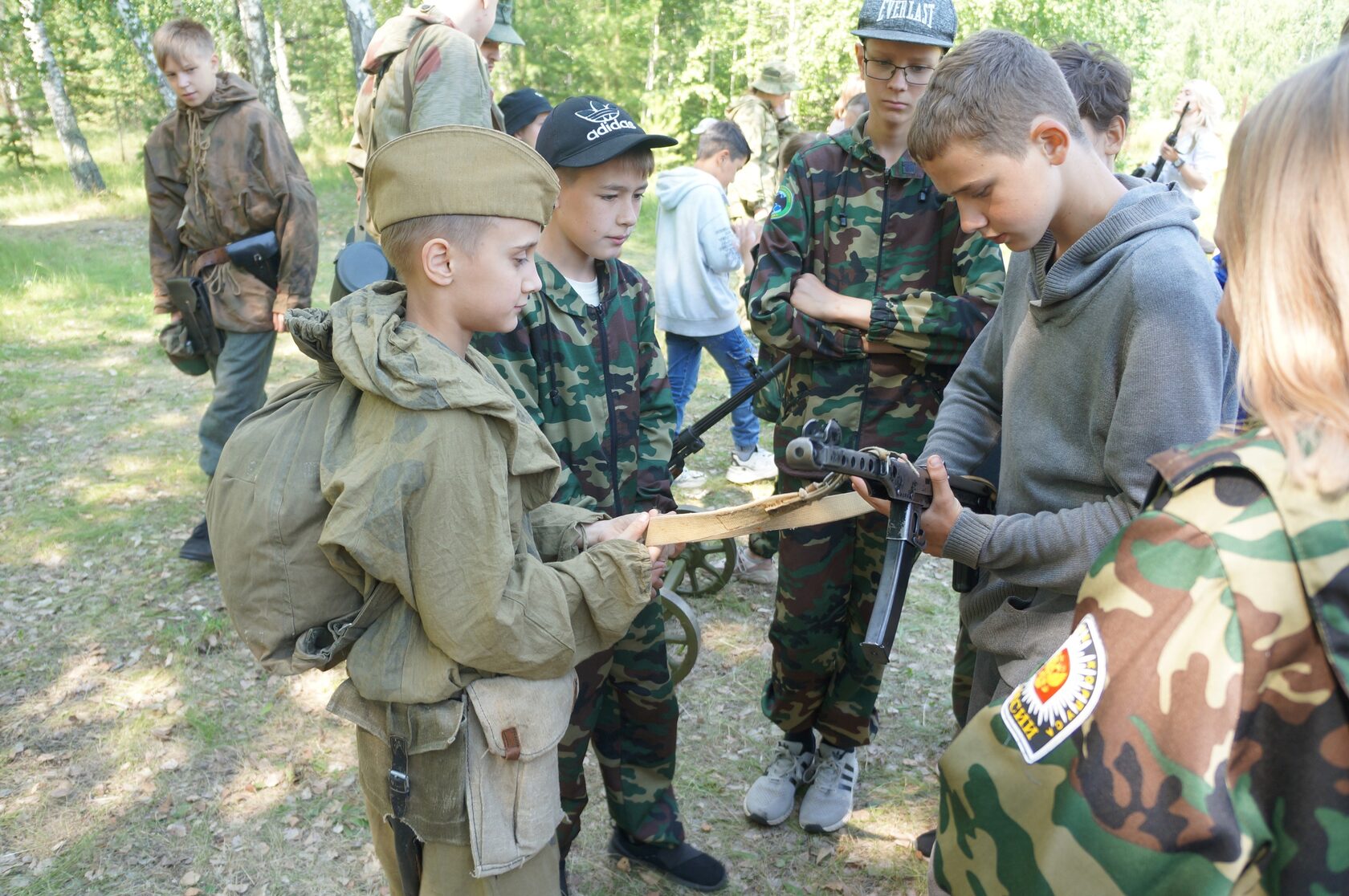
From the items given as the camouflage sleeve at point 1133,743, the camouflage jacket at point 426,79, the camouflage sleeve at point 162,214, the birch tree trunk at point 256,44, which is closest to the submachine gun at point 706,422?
the camouflage jacket at point 426,79

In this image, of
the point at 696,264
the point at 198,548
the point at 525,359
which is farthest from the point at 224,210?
the point at 525,359

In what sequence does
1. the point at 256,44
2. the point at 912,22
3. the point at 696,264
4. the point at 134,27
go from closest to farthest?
the point at 912,22, the point at 696,264, the point at 256,44, the point at 134,27

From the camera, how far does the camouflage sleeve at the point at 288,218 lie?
5.32 meters

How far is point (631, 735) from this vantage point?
3186 millimetres

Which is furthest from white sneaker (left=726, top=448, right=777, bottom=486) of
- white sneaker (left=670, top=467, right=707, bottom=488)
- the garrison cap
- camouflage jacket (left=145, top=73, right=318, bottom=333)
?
the garrison cap

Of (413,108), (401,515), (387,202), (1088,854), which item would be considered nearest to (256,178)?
(413,108)

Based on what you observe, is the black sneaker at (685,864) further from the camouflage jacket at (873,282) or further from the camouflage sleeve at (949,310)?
the camouflage sleeve at (949,310)

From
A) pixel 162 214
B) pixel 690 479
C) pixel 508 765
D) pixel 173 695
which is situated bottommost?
pixel 690 479

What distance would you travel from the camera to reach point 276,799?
3855 millimetres

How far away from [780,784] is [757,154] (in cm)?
792

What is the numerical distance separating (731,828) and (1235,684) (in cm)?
292

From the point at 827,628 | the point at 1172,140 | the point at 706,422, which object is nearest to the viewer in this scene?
the point at 827,628

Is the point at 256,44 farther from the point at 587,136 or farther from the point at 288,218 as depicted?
the point at 587,136

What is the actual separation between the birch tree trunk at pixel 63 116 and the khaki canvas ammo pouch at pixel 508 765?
1770cm
